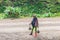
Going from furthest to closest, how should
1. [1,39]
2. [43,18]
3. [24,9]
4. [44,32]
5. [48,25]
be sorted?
[24,9]
[43,18]
[48,25]
[44,32]
[1,39]

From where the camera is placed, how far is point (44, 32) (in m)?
17.4

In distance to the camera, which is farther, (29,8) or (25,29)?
(29,8)

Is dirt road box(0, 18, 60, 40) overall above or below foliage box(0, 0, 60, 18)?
below

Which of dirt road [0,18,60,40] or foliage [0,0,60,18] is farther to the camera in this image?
foliage [0,0,60,18]

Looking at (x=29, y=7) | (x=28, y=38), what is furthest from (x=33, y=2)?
(x=28, y=38)

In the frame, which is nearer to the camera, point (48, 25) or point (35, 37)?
point (35, 37)

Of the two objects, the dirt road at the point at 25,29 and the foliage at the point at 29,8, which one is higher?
the foliage at the point at 29,8

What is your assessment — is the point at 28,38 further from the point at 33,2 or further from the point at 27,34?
the point at 33,2

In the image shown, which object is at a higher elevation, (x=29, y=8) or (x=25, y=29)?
(x=29, y=8)

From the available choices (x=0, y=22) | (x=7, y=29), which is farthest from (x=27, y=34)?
(x=0, y=22)

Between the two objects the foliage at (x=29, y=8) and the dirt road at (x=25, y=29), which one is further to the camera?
the foliage at (x=29, y=8)

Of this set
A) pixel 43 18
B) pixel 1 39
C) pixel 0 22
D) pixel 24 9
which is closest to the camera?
pixel 1 39

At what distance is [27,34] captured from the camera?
16.8 m

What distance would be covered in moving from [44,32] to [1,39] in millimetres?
2989
